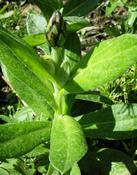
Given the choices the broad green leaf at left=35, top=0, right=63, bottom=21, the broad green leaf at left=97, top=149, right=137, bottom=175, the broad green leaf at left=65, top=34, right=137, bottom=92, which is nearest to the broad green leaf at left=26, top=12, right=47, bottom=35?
the broad green leaf at left=35, top=0, right=63, bottom=21

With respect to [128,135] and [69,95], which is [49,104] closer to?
[69,95]

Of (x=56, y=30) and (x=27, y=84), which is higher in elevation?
(x=56, y=30)

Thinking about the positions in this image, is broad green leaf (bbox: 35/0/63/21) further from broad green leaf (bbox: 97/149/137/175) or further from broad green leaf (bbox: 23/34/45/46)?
broad green leaf (bbox: 97/149/137/175)

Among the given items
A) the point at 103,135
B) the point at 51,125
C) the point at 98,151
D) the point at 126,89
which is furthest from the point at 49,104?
the point at 126,89

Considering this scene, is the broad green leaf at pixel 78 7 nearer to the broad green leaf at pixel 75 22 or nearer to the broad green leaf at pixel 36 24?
the broad green leaf at pixel 75 22

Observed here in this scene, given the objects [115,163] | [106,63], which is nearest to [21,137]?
[106,63]

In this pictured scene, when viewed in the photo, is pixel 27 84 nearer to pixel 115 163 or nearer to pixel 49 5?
pixel 49 5

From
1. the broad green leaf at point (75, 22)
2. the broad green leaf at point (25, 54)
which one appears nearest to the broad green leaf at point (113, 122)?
the broad green leaf at point (25, 54)
